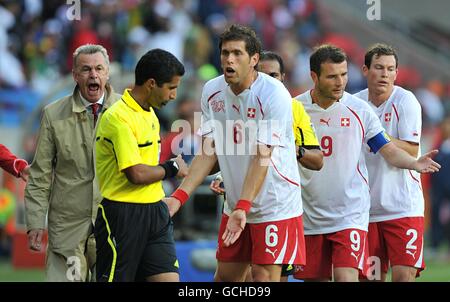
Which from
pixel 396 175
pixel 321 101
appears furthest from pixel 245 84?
pixel 396 175

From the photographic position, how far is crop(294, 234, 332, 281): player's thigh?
944 cm

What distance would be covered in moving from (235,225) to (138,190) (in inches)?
29.7

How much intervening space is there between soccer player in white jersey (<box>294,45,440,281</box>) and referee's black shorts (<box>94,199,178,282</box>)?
1.80 metres

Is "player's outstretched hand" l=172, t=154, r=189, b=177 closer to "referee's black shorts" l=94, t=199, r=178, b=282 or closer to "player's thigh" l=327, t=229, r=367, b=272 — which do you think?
"referee's black shorts" l=94, t=199, r=178, b=282

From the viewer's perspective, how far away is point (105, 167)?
799cm

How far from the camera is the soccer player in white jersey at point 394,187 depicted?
9773 mm

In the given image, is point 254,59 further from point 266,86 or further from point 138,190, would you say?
point 138,190

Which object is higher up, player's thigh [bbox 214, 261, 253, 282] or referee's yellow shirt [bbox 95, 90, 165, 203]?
referee's yellow shirt [bbox 95, 90, 165, 203]

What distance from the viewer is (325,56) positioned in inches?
364

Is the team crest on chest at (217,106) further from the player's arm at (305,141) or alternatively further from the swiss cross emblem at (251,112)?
the player's arm at (305,141)

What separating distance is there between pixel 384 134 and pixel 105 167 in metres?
2.68

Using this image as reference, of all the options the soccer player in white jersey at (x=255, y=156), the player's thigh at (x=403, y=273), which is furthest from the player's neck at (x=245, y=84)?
the player's thigh at (x=403, y=273)

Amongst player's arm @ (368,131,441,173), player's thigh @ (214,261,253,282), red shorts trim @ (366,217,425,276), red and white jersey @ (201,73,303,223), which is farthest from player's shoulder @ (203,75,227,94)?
red shorts trim @ (366,217,425,276)
